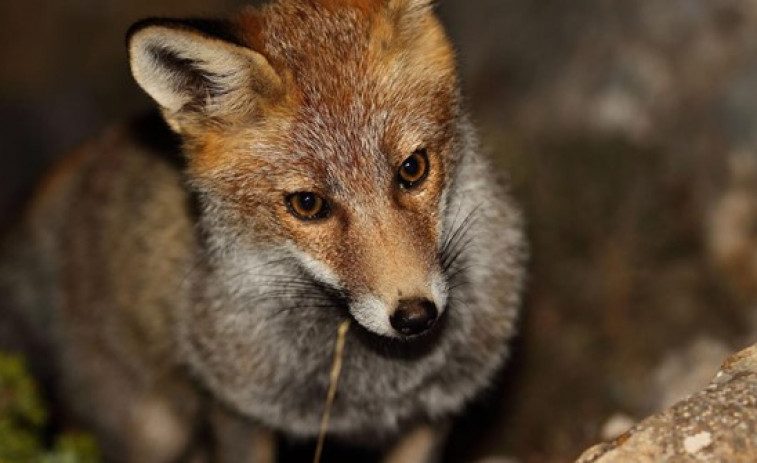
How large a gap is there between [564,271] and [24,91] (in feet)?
20.0

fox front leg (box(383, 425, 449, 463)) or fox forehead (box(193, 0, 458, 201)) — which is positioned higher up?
fox forehead (box(193, 0, 458, 201))

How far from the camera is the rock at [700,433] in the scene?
2.90 m

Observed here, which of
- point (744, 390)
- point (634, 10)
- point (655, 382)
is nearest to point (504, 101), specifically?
point (634, 10)

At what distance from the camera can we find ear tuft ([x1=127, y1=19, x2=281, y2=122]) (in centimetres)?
356

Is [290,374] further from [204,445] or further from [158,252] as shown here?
[204,445]

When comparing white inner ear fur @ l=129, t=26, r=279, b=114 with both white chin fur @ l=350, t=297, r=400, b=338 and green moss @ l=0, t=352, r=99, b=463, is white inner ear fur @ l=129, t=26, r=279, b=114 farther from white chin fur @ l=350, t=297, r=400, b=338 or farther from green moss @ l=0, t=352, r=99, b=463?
green moss @ l=0, t=352, r=99, b=463

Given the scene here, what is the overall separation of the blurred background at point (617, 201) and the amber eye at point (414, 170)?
1.80 meters

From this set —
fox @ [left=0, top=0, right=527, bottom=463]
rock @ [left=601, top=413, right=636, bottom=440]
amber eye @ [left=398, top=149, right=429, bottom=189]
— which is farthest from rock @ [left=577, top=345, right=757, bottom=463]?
rock @ [left=601, top=413, right=636, bottom=440]

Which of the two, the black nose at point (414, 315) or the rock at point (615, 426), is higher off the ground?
the black nose at point (414, 315)

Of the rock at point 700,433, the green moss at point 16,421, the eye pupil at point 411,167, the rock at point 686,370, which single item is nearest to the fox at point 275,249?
the eye pupil at point 411,167

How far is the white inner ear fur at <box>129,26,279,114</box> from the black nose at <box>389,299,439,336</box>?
1.00m

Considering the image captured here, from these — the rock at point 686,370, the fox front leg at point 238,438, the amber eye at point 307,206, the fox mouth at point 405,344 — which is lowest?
the rock at point 686,370

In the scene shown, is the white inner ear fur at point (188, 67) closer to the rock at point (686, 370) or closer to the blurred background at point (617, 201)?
the blurred background at point (617, 201)

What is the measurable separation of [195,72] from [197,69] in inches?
1.3
